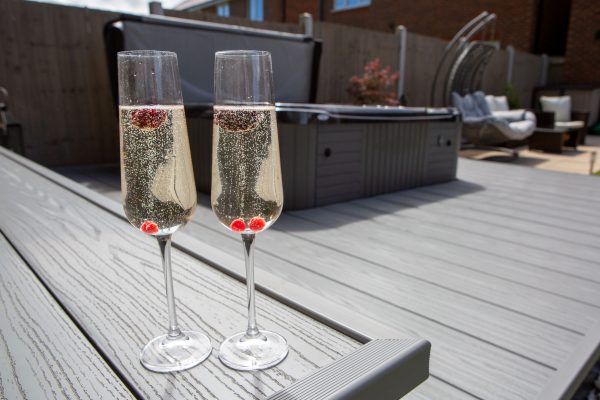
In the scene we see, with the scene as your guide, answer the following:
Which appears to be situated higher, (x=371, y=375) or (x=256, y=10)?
(x=256, y=10)

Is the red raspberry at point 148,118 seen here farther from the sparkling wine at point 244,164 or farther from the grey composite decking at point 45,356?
the grey composite decking at point 45,356

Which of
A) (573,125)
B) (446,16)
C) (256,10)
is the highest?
(256,10)

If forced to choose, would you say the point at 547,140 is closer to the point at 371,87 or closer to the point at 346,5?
the point at 371,87

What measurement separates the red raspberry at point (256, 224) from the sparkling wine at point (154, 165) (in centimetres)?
8

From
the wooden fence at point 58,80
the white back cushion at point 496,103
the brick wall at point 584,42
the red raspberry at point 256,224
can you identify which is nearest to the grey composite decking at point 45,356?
the red raspberry at point 256,224

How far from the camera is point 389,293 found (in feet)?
4.79

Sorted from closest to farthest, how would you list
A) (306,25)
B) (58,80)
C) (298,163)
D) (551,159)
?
1. (298,163)
2. (58,80)
3. (306,25)
4. (551,159)

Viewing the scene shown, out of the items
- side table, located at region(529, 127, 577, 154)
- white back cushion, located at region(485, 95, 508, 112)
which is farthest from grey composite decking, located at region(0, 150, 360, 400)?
white back cushion, located at region(485, 95, 508, 112)

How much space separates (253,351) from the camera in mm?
470

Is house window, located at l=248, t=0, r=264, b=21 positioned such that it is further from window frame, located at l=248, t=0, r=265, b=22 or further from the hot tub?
the hot tub

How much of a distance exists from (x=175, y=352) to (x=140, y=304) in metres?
0.14

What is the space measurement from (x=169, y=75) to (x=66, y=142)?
Result: 390cm

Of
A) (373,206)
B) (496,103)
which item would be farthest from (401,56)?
(373,206)

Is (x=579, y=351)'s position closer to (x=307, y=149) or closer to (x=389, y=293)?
(x=389, y=293)
